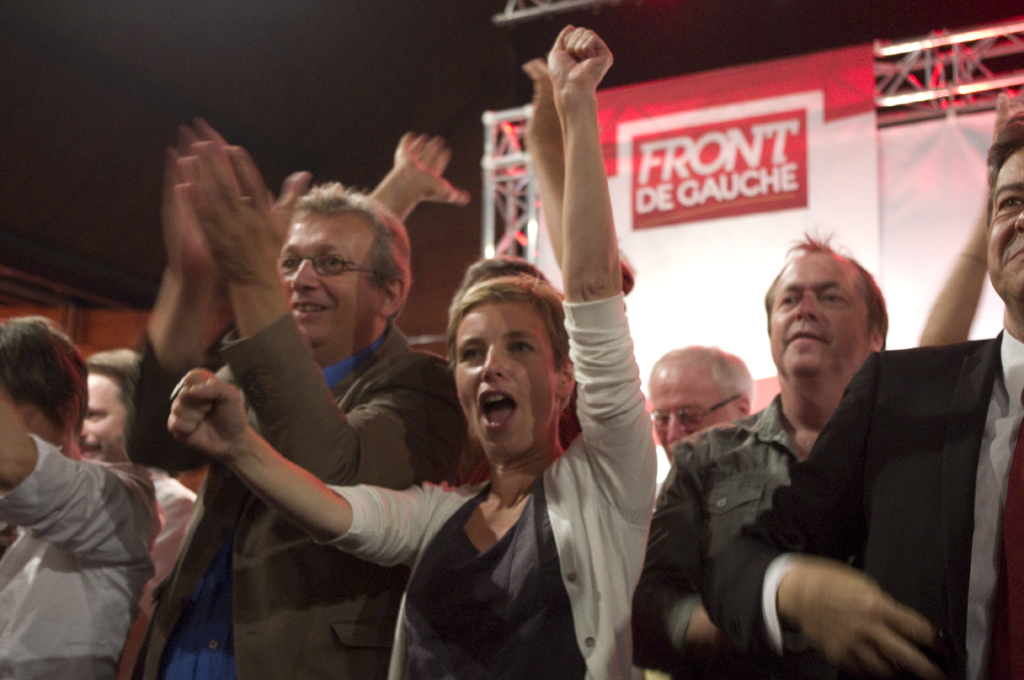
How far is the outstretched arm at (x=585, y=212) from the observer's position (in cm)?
141

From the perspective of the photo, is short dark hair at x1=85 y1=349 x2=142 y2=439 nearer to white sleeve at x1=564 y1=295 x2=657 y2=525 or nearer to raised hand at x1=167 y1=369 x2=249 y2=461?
raised hand at x1=167 y1=369 x2=249 y2=461

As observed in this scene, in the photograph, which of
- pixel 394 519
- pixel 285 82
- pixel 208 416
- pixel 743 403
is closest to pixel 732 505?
pixel 394 519

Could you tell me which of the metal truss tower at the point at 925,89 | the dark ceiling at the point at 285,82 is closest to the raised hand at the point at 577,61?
the metal truss tower at the point at 925,89

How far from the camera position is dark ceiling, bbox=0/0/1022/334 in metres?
6.50

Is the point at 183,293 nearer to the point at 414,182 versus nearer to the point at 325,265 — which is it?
the point at 325,265

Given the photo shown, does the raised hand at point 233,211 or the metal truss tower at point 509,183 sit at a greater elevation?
the metal truss tower at point 509,183

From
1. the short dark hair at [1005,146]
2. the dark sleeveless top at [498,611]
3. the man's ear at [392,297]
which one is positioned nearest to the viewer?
the short dark hair at [1005,146]

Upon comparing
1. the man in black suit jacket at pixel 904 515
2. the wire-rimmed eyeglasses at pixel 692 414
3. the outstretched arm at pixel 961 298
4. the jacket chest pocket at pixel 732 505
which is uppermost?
the outstretched arm at pixel 961 298

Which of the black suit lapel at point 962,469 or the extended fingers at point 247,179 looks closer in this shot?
the black suit lapel at point 962,469

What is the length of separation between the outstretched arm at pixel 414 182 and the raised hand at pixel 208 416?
1264 millimetres

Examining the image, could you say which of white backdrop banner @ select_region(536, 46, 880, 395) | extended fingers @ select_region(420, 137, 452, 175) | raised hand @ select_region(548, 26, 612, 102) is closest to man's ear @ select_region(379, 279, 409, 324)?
raised hand @ select_region(548, 26, 612, 102)

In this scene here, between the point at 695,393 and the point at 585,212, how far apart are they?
1446mm

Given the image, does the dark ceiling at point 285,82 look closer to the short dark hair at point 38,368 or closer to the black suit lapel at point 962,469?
the short dark hair at point 38,368

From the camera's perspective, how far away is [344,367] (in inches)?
73.9
